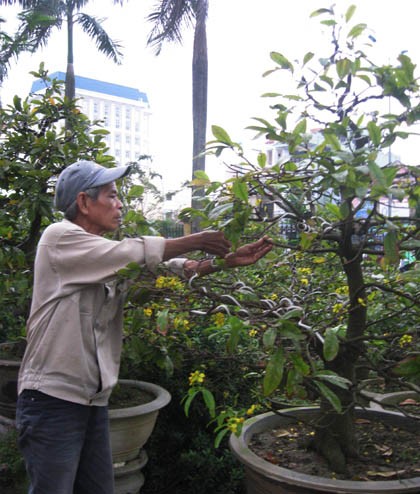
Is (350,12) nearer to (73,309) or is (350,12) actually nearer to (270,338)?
(270,338)

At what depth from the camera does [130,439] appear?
3.24 metres

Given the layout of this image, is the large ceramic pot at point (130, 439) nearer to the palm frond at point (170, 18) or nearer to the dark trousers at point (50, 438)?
the dark trousers at point (50, 438)

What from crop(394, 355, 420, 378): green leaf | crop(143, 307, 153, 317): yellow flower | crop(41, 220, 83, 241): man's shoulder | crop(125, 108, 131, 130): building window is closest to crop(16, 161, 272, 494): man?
crop(41, 220, 83, 241): man's shoulder

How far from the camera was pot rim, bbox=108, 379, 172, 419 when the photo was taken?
316cm

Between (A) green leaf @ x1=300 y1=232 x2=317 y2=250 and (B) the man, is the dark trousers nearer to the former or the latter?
(B) the man

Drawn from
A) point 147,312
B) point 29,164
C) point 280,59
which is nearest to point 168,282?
point 147,312

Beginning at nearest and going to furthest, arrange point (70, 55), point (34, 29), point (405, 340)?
point (405, 340), point (34, 29), point (70, 55)

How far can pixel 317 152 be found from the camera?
1786mm

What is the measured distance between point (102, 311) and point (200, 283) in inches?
14.7

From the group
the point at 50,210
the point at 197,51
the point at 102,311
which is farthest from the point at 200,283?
the point at 197,51

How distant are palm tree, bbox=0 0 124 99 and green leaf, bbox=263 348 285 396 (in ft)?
48.4

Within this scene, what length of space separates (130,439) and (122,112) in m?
80.1

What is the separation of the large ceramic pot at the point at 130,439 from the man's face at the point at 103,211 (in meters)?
1.38

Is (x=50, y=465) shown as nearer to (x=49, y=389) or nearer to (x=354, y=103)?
(x=49, y=389)
